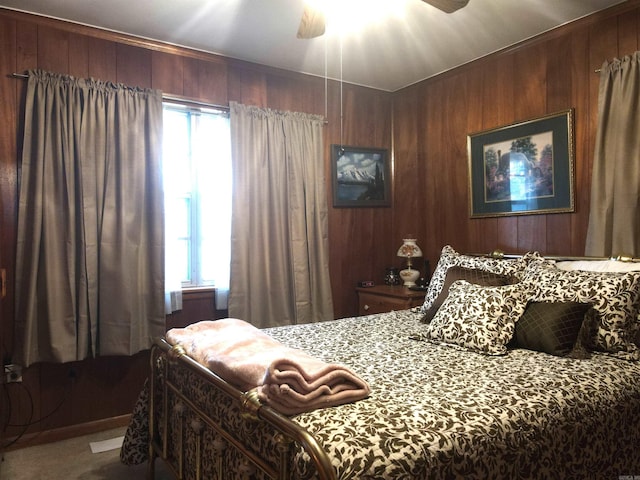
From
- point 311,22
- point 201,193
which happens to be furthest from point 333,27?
point 201,193

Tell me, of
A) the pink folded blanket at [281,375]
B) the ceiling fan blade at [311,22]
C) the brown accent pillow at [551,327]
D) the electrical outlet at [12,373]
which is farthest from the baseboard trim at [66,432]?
the ceiling fan blade at [311,22]

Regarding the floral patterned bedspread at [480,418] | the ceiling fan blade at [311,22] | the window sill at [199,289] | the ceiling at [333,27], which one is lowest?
the floral patterned bedspread at [480,418]

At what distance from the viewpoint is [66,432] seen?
284 centimetres

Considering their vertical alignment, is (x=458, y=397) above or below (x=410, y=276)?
below

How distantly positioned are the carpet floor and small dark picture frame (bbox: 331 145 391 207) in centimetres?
243

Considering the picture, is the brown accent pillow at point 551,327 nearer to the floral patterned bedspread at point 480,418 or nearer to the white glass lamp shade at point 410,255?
the floral patterned bedspread at point 480,418

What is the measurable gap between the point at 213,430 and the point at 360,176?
9.41ft

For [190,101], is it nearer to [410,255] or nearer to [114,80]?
[114,80]

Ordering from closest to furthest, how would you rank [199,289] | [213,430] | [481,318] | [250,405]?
[250,405] → [213,430] → [481,318] → [199,289]

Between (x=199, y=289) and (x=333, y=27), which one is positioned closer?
(x=333, y=27)

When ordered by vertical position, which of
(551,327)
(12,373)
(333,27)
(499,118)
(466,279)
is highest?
(333,27)

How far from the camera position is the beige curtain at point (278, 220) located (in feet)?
11.2

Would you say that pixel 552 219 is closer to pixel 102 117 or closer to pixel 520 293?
pixel 520 293

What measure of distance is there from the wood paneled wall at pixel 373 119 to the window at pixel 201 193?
0.20 meters
